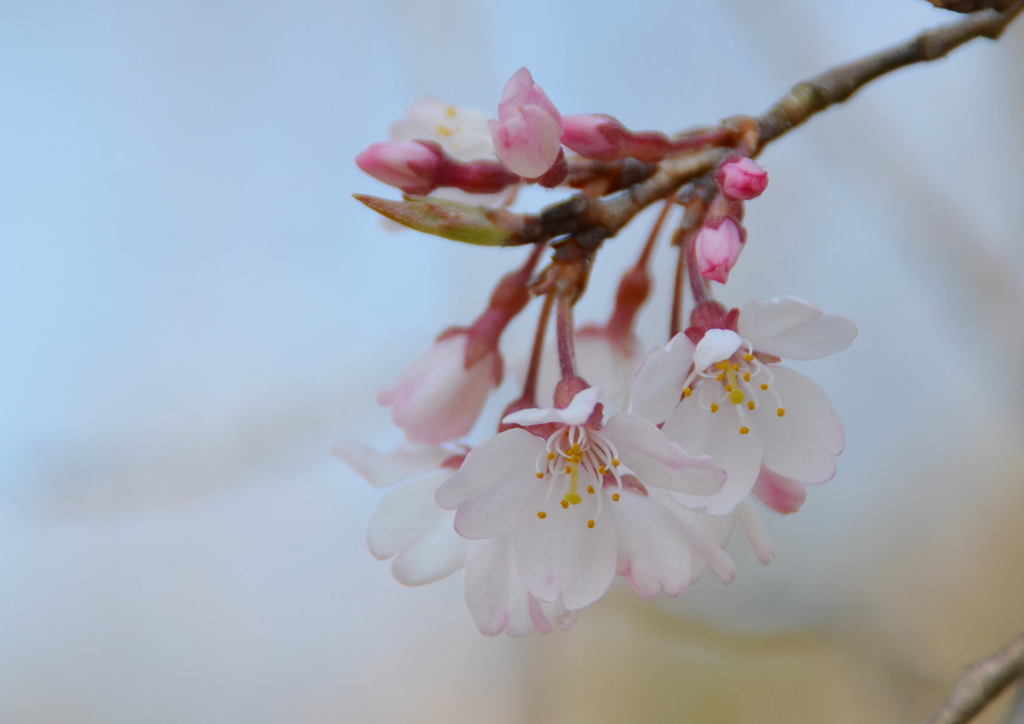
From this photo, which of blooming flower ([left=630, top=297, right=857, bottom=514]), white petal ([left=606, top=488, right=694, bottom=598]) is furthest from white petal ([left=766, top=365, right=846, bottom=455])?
white petal ([left=606, top=488, right=694, bottom=598])

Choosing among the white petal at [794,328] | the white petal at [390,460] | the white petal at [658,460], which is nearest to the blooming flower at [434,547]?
the white petal at [390,460]

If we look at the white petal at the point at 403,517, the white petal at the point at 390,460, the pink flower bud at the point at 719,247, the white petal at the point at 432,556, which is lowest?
the white petal at the point at 432,556

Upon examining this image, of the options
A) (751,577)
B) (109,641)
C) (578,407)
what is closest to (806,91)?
(578,407)

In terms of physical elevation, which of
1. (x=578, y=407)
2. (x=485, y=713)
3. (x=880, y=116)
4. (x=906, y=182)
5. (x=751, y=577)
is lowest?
(x=485, y=713)

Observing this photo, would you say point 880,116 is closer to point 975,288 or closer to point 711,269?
point 975,288

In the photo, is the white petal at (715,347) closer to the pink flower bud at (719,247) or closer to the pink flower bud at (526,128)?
the pink flower bud at (719,247)

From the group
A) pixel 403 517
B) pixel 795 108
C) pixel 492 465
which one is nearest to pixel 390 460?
pixel 403 517

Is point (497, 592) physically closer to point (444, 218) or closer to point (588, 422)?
point (588, 422)
